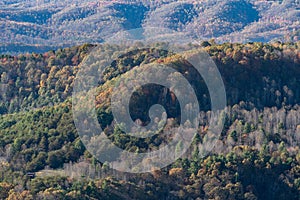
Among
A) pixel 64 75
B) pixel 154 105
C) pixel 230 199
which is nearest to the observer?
pixel 230 199

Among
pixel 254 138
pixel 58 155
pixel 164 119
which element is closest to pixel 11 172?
pixel 58 155

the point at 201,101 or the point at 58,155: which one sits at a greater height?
the point at 201,101

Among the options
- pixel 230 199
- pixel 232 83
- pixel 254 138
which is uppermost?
pixel 232 83

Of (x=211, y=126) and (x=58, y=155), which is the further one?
(x=211, y=126)

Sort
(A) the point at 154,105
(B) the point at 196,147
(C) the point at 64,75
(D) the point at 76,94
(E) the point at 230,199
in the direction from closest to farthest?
(E) the point at 230,199 → (B) the point at 196,147 → (A) the point at 154,105 → (D) the point at 76,94 → (C) the point at 64,75

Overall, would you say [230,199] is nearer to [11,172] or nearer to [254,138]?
[254,138]

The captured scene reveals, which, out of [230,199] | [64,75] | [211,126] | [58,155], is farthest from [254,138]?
[64,75]
